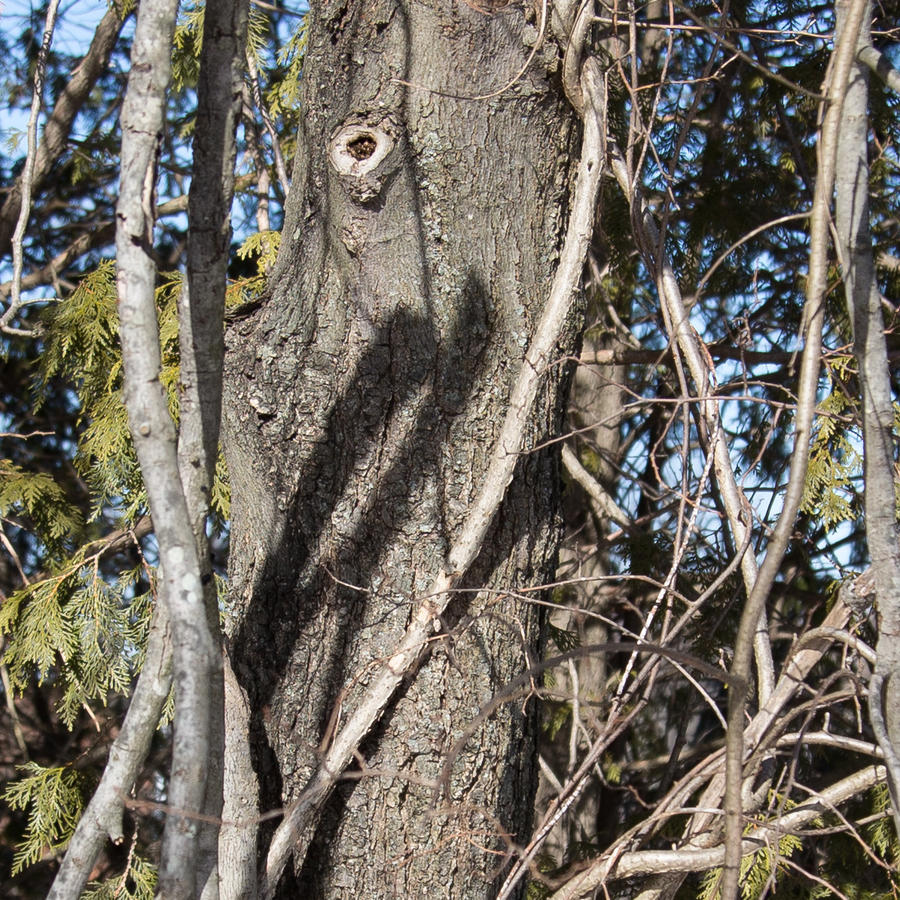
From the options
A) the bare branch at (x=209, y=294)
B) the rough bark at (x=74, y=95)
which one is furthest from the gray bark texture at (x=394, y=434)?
the rough bark at (x=74, y=95)

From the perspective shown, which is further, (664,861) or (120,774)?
(664,861)

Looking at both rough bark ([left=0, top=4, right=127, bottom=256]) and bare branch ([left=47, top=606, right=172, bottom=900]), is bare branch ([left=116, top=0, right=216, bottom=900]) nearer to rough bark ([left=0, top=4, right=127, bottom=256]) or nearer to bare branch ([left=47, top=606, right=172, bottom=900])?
bare branch ([left=47, top=606, right=172, bottom=900])

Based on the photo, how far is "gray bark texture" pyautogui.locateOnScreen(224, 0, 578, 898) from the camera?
131 cm

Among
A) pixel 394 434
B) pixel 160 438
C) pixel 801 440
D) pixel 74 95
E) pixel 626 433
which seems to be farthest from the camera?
pixel 626 433

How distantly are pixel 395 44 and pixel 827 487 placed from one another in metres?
1.67

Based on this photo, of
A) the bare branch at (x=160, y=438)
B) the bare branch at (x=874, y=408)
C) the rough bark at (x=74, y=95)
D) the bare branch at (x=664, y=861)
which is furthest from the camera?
the rough bark at (x=74, y=95)

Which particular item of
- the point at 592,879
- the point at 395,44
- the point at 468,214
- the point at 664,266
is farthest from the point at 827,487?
the point at 395,44

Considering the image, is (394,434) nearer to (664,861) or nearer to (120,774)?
(120,774)

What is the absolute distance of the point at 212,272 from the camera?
3.40 ft

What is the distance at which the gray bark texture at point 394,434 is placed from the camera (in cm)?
131

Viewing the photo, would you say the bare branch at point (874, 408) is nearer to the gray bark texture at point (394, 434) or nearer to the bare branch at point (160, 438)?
the gray bark texture at point (394, 434)

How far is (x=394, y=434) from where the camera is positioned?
1.33 m

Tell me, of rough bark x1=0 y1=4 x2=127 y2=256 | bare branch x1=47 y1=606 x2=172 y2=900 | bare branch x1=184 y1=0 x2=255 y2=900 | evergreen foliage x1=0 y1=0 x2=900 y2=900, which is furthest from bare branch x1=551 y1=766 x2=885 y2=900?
rough bark x1=0 y1=4 x2=127 y2=256

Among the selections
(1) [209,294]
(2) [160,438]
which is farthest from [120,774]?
(1) [209,294]
